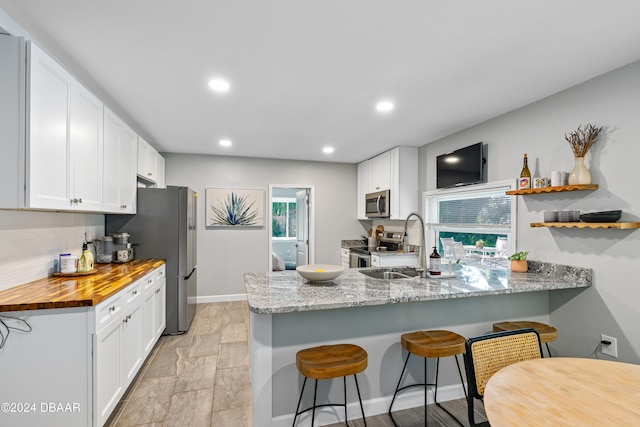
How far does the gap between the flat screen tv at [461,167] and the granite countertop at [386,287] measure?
1.08 meters

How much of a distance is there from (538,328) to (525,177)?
51.2 inches

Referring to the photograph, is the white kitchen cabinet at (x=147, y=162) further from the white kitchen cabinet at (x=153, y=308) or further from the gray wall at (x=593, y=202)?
the gray wall at (x=593, y=202)

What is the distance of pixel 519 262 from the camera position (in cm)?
282

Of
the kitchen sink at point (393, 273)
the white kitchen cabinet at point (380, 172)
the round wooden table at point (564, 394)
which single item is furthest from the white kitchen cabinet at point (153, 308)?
the white kitchen cabinet at point (380, 172)

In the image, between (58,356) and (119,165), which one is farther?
(119,165)

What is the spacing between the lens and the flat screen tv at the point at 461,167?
3.37 metres

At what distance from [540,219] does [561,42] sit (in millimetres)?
1486

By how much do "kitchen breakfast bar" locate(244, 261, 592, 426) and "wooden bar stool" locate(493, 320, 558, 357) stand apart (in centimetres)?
13

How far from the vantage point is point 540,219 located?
278 centimetres

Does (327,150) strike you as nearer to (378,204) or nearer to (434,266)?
(378,204)

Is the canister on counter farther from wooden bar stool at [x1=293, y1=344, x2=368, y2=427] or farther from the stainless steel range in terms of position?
the stainless steel range

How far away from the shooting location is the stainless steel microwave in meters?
4.69

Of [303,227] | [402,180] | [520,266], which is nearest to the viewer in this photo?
[520,266]

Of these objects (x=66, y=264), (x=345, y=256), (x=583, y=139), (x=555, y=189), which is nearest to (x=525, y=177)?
(x=555, y=189)
